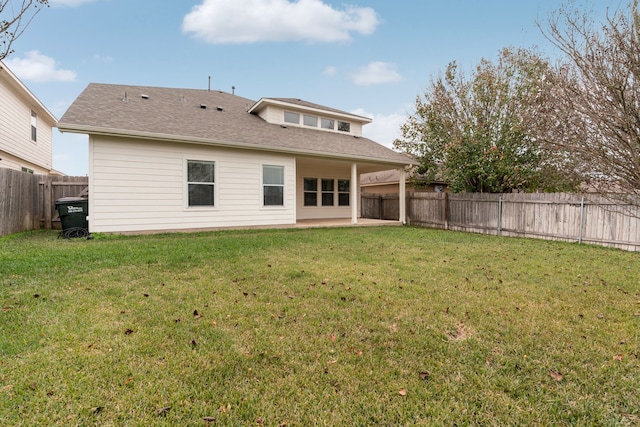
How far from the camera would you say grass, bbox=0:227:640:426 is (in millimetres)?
1918

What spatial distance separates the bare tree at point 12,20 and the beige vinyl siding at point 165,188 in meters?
5.07

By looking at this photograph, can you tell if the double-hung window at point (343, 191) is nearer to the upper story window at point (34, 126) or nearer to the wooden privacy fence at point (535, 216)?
the wooden privacy fence at point (535, 216)

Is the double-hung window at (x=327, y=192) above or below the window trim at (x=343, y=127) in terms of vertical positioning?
below

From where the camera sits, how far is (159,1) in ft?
37.0

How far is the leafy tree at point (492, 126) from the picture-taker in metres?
11.4

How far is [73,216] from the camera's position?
843 cm

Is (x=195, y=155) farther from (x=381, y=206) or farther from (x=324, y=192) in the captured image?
(x=381, y=206)

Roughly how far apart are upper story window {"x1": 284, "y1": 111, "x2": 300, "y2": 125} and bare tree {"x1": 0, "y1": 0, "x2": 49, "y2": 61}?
32.6 ft

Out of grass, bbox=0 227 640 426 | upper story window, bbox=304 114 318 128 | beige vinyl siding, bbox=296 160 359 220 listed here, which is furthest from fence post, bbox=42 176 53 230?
upper story window, bbox=304 114 318 128

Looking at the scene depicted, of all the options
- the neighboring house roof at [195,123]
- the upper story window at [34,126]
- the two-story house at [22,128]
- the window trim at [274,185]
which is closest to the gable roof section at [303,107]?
the neighboring house roof at [195,123]

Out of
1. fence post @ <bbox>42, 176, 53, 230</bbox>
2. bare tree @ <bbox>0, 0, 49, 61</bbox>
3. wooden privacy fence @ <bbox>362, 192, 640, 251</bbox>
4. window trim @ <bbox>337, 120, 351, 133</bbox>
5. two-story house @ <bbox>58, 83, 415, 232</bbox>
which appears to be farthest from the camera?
window trim @ <bbox>337, 120, 351, 133</bbox>

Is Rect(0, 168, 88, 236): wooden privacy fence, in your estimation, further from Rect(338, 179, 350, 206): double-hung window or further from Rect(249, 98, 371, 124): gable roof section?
Rect(338, 179, 350, 206): double-hung window

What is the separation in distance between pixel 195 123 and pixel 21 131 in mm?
8533

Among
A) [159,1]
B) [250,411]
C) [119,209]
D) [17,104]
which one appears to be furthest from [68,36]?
[250,411]
